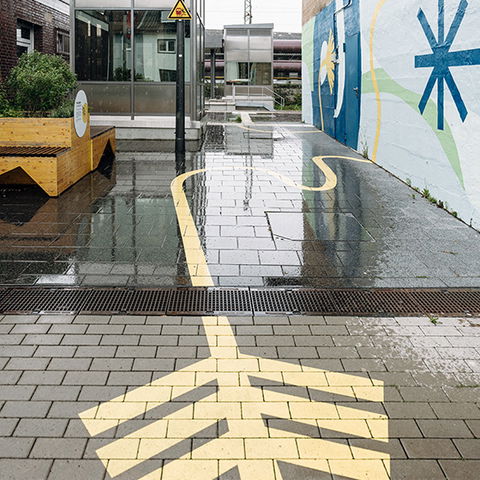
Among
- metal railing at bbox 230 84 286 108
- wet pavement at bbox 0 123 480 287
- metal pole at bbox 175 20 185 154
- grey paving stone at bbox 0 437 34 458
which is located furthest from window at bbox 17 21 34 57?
metal railing at bbox 230 84 286 108

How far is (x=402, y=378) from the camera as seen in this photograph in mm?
3973

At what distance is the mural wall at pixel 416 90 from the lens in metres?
8.22

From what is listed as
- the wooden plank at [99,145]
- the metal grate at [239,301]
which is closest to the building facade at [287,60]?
the wooden plank at [99,145]

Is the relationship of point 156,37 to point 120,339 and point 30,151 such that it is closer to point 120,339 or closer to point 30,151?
point 30,151

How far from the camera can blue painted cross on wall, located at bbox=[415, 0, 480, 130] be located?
834 cm

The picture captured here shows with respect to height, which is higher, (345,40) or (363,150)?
(345,40)

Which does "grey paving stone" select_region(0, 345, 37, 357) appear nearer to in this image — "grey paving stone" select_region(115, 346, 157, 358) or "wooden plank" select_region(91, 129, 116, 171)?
"grey paving stone" select_region(115, 346, 157, 358)

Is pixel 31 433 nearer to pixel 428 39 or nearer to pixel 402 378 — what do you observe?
pixel 402 378

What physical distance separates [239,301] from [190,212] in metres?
3.39

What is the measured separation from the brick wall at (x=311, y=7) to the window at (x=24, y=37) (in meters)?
8.57

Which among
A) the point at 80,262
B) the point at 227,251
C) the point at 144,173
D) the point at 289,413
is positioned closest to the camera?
the point at 289,413

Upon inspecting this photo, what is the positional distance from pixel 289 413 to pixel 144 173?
334 inches

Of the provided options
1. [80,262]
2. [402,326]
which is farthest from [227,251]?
[402,326]

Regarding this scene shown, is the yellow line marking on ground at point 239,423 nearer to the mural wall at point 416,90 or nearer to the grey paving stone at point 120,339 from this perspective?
the grey paving stone at point 120,339
